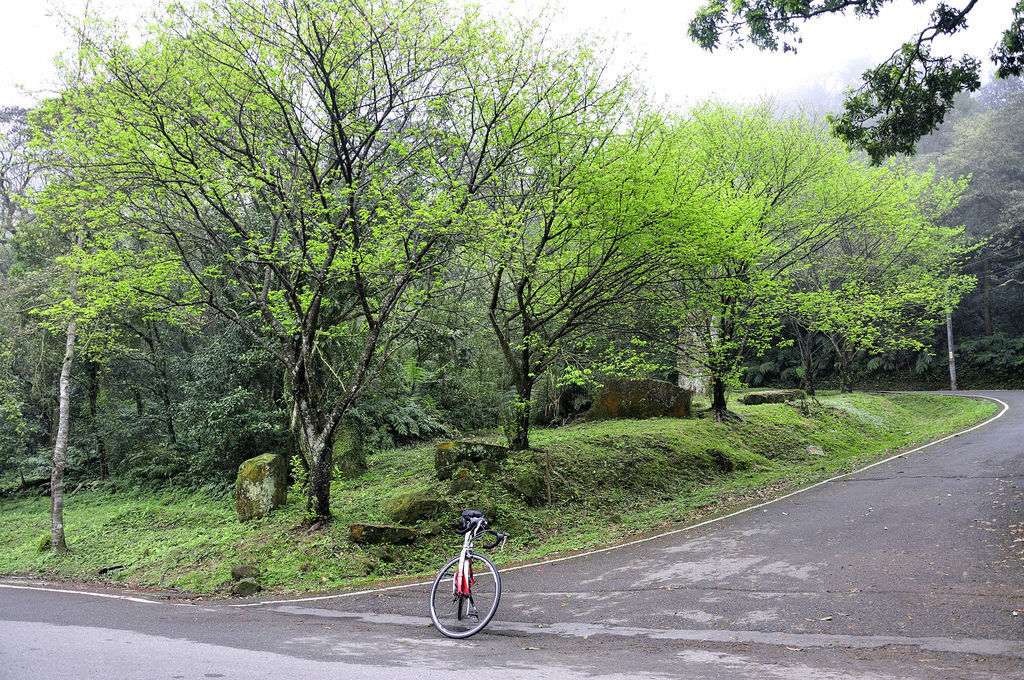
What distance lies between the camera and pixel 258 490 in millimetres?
13070

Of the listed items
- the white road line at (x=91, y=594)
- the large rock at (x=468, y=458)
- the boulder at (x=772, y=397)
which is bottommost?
the white road line at (x=91, y=594)

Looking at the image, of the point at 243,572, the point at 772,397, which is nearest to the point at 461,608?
the point at 243,572

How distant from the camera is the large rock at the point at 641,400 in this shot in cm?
1908

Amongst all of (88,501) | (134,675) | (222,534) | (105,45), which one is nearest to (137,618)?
(134,675)

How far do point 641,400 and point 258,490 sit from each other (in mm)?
11176

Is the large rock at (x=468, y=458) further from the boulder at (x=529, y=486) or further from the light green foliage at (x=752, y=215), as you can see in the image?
the light green foliage at (x=752, y=215)

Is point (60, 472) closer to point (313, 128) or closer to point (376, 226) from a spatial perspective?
point (313, 128)

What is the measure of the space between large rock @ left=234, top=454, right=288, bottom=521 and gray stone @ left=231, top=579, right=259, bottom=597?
11.6 feet

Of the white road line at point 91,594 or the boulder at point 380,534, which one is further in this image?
the boulder at point 380,534

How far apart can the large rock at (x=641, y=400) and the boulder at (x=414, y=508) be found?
9058 millimetres

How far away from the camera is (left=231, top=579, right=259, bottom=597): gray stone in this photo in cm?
952

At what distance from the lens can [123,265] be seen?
11742mm

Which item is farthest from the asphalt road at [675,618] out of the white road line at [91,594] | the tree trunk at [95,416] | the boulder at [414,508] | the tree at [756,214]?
the tree trunk at [95,416]

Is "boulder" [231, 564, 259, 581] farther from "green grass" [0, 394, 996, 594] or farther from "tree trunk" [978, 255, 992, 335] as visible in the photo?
"tree trunk" [978, 255, 992, 335]
